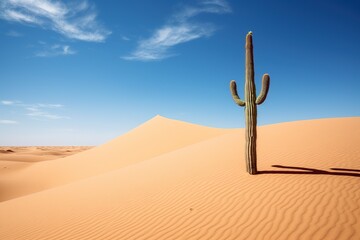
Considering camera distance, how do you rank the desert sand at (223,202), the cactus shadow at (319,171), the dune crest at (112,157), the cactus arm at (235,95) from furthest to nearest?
the dune crest at (112,157), the cactus arm at (235,95), the cactus shadow at (319,171), the desert sand at (223,202)

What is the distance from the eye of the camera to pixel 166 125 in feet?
106

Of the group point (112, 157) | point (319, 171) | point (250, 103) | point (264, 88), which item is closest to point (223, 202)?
point (250, 103)

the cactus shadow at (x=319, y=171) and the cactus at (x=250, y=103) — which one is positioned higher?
the cactus at (x=250, y=103)

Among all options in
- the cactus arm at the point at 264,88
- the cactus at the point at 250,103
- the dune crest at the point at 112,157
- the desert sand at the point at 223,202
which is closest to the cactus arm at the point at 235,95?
the cactus at the point at 250,103

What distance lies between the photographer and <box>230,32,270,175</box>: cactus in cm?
830

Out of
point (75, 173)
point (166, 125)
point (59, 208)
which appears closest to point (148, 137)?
point (166, 125)

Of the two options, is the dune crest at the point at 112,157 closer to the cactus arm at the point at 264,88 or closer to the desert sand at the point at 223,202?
the desert sand at the point at 223,202

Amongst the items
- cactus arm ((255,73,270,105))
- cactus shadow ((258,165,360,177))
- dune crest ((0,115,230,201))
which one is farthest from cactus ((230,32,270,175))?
dune crest ((0,115,230,201))

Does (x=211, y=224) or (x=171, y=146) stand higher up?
(x=171, y=146)

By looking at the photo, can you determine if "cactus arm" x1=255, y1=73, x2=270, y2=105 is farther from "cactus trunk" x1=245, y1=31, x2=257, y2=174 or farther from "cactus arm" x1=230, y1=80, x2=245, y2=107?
"cactus arm" x1=230, y1=80, x2=245, y2=107

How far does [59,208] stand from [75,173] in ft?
46.2

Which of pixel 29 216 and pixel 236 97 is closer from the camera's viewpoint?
pixel 29 216

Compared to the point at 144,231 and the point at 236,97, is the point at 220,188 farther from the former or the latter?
the point at 236,97

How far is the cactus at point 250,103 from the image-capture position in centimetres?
830
